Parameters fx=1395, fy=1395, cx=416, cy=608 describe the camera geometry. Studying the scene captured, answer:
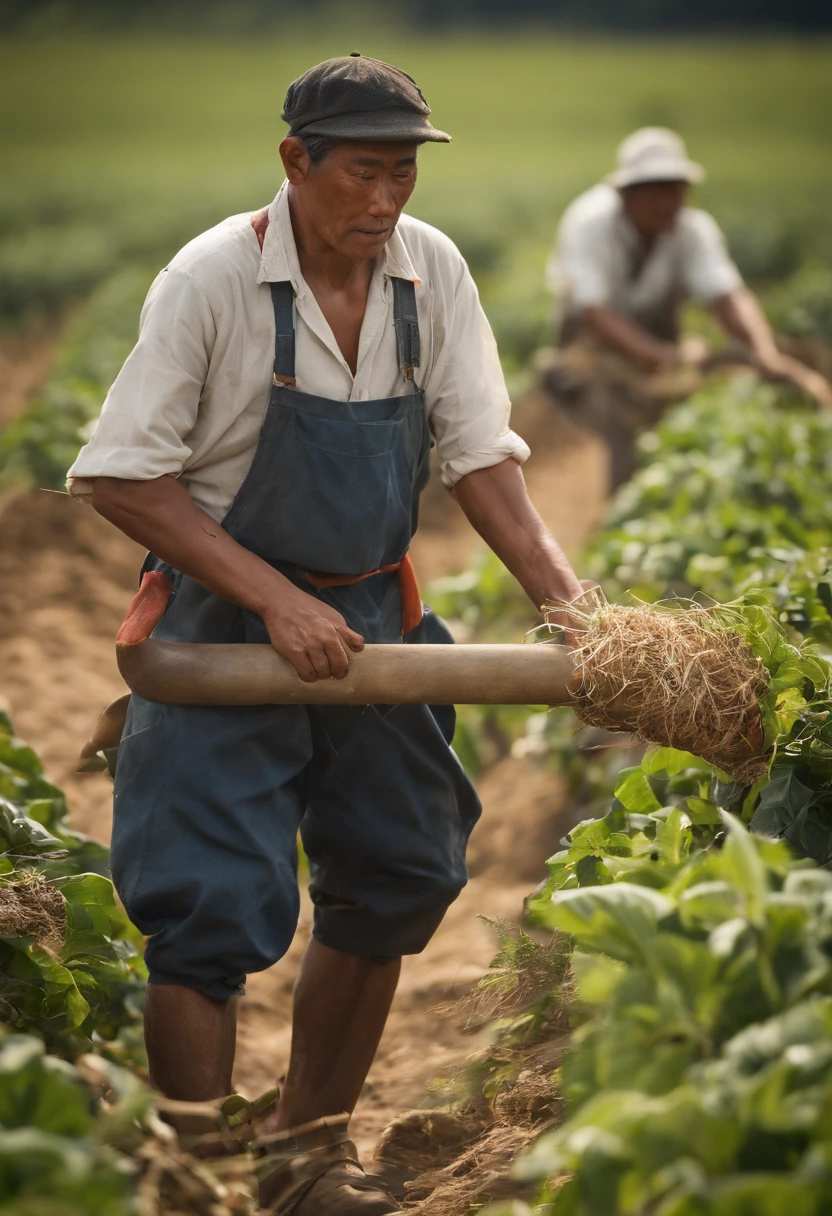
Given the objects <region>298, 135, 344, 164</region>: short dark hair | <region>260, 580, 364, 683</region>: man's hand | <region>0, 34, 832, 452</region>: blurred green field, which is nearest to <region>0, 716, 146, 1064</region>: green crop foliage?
<region>260, 580, 364, 683</region>: man's hand

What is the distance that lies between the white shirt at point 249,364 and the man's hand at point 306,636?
0.31m

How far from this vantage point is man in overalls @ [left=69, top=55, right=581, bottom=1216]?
8.46ft

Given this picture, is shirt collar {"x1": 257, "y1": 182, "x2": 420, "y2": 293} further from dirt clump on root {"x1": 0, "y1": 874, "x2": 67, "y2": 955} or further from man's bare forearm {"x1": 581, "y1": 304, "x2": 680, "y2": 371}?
man's bare forearm {"x1": 581, "y1": 304, "x2": 680, "y2": 371}

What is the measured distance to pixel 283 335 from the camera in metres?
2.67

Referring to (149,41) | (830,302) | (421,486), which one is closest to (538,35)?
(149,41)

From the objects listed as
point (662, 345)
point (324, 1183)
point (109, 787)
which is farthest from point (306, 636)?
point (662, 345)

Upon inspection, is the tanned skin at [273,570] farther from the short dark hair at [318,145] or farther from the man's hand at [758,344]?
the man's hand at [758,344]

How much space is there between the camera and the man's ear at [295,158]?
104 inches

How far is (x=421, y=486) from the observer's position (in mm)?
3047

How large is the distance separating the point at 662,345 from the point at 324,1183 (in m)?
5.66

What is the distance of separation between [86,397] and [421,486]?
184 inches

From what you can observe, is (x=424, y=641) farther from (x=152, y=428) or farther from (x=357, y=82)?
(x=357, y=82)

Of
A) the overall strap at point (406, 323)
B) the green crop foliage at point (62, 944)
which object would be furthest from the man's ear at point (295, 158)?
the green crop foliage at point (62, 944)

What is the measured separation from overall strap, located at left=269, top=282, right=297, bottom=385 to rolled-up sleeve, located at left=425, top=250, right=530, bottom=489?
0.36m
